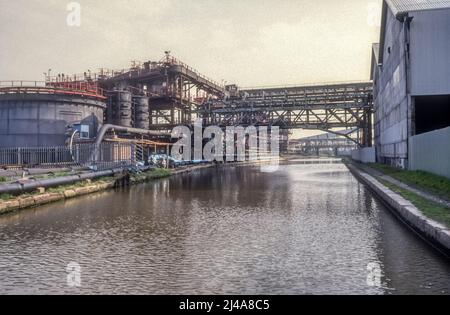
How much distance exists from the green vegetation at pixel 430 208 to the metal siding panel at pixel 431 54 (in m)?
13.1

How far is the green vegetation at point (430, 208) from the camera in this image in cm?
1170

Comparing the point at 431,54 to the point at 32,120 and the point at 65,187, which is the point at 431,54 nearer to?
the point at 65,187

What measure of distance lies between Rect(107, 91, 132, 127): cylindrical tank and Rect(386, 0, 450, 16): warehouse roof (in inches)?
1344

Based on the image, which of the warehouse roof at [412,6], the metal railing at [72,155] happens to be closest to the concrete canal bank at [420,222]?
the warehouse roof at [412,6]

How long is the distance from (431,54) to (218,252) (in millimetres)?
24760

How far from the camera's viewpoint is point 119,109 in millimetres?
54812

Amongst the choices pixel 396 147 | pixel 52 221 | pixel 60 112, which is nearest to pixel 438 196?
pixel 52 221

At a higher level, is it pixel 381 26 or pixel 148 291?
pixel 381 26

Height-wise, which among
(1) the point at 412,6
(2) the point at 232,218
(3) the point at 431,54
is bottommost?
(2) the point at 232,218

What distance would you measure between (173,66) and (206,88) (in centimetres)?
1379

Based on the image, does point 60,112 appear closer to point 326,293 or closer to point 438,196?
point 438,196

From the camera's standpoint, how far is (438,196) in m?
16.4

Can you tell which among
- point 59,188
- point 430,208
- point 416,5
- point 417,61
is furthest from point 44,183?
point 416,5

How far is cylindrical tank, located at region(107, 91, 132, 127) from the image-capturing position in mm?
54719
